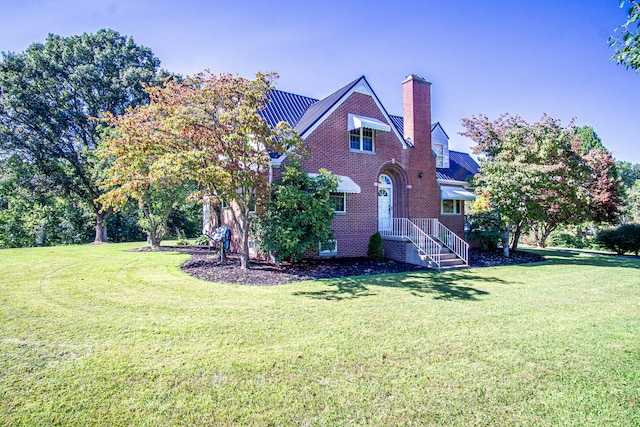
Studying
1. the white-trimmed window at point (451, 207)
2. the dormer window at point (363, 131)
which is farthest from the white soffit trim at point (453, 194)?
the dormer window at point (363, 131)

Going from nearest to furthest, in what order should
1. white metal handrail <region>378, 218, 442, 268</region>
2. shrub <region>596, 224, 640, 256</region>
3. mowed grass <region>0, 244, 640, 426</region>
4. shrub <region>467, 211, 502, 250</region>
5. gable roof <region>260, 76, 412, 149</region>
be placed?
mowed grass <region>0, 244, 640, 426</region>
white metal handrail <region>378, 218, 442, 268</region>
gable roof <region>260, 76, 412, 149</region>
shrub <region>467, 211, 502, 250</region>
shrub <region>596, 224, 640, 256</region>

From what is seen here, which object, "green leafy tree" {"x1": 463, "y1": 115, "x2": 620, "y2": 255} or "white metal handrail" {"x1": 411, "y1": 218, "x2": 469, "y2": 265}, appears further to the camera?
"white metal handrail" {"x1": 411, "y1": 218, "x2": 469, "y2": 265}

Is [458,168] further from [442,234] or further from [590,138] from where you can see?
[590,138]

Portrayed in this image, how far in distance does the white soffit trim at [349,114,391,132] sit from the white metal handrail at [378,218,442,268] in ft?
14.1

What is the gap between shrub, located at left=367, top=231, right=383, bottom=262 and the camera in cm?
1469

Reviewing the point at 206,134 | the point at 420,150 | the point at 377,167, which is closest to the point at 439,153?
the point at 420,150

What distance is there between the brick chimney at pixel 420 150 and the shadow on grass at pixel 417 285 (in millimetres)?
5757

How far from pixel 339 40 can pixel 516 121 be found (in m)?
11.0

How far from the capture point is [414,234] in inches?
602

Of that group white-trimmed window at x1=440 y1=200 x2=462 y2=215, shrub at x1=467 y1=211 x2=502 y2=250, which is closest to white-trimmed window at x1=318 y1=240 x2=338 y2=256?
white-trimmed window at x1=440 y1=200 x2=462 y2=215

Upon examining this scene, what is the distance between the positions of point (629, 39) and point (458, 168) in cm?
1884

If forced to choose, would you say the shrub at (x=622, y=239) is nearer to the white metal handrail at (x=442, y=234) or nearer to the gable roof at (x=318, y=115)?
the white metal handrail at (x=442, y=234)

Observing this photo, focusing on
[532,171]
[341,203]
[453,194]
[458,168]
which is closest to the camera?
[532,171]

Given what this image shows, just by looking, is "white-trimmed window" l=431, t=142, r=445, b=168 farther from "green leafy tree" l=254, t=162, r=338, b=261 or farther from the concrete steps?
"green leafy tree" l=254, t=162, r=338, b=261
